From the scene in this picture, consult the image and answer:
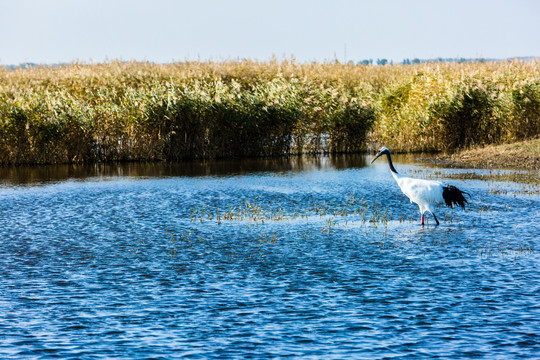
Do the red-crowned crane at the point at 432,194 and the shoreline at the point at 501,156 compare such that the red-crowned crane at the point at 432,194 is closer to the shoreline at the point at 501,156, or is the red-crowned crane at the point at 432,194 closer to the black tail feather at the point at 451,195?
the black tail feather at the point at 451,195

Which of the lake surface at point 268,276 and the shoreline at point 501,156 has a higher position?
the shoreline at point 501,156

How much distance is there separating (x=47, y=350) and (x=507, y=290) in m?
6.65

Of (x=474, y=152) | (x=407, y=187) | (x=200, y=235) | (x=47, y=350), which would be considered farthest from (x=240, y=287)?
(x=474, y=152)

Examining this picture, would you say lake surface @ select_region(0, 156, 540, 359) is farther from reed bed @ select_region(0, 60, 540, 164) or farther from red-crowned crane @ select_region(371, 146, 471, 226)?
reed bed @ select_region(0, 60, 540, 164)

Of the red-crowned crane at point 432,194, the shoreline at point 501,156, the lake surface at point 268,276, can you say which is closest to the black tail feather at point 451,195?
the red-crowned crane at point 432,194

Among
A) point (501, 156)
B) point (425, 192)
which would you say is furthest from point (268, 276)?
point (501, 156)

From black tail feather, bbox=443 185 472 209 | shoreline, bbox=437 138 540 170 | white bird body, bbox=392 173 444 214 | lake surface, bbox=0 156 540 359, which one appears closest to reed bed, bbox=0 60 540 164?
shoreline, bbox=437 138 540 170

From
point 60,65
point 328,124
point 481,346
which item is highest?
point 60,65

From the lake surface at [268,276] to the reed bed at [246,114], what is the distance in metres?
10.3

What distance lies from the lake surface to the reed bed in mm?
10289

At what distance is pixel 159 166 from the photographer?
31.3m

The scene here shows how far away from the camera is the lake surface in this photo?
8289 millimetres

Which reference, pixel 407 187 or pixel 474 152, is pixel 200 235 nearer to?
pixel 407 187

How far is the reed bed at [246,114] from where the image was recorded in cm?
3175
